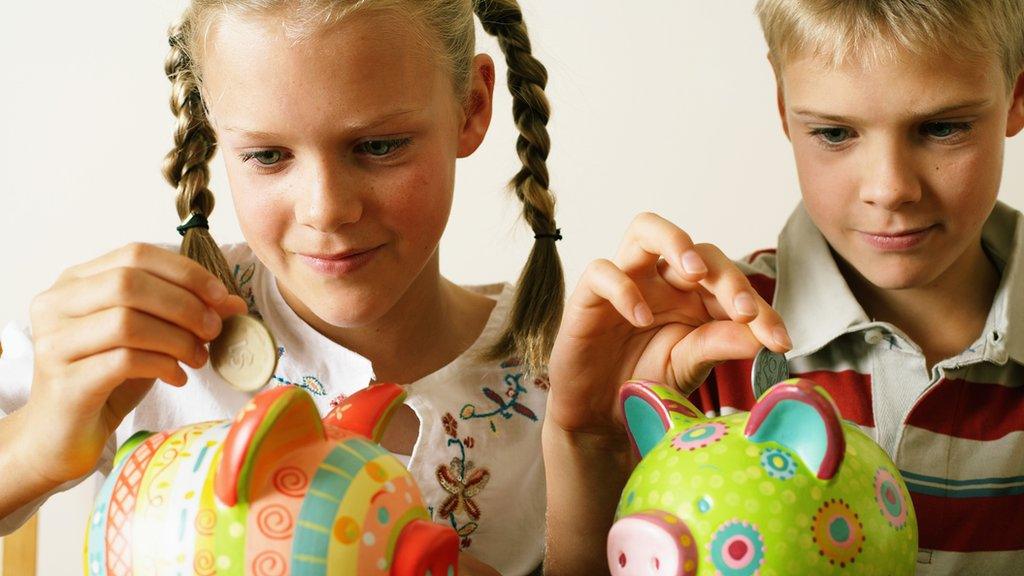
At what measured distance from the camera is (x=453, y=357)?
3.83ft

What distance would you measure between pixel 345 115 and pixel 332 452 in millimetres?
319

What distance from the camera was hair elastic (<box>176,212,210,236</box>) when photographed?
1.03 m

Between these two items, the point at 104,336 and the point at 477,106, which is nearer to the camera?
the point at 104,336

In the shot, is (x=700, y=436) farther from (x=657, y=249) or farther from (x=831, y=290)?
(x=831, y=290)

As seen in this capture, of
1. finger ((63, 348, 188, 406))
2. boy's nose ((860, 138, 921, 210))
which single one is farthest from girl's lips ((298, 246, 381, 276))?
boy's nose ((860, 138, 921, 210))

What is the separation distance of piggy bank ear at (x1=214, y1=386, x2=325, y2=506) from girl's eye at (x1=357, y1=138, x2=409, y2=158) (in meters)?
0.33

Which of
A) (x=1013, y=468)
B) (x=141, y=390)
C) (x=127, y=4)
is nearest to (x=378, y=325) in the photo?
(x=141, y=390)

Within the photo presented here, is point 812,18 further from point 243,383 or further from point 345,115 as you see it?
point 243,383

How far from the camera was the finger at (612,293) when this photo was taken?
0.81 meters

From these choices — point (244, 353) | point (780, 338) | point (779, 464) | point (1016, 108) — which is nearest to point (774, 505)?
point (779, 464)

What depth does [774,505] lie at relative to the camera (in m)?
0.63

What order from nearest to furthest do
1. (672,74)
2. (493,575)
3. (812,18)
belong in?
(493,575), (812,18), (672,74)

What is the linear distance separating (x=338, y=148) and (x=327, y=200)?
0.04 meters

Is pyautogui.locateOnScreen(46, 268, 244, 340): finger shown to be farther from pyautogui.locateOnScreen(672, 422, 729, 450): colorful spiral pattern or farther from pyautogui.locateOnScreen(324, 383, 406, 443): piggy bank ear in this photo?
pyautogui.locateOnScreen(672, 422, 729, 450): colorful spiral pattern
